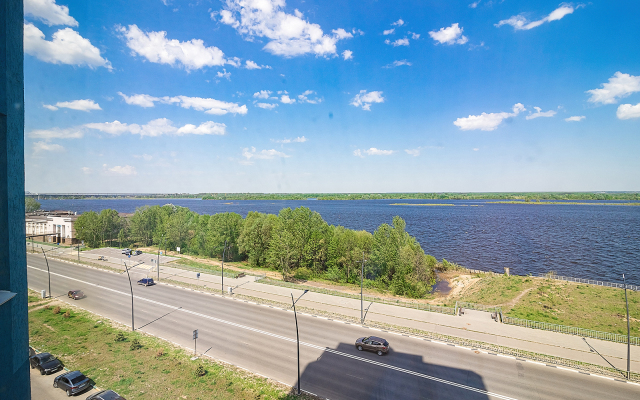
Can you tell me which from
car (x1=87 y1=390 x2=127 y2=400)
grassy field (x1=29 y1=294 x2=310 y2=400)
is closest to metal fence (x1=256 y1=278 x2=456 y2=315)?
grassy field (x1=29 y1=294 x2=310 y2=400)

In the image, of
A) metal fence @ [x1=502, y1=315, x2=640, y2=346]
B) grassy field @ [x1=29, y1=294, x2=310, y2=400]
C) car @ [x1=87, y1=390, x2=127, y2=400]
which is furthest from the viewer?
metal fence @ [x1=502, y1=315, x2=640, y2=346]

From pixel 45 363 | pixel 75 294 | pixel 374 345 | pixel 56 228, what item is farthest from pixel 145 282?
pixel 56 228

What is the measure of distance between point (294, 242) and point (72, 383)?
115 feet

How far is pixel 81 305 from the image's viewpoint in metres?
32.4

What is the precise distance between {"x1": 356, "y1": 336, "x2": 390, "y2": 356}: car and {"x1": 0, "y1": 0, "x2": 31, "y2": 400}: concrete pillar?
803 inches

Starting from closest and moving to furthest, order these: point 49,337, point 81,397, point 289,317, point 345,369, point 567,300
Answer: point 81,397, point 345,369, point 49,337, point 289,317, point 567,300

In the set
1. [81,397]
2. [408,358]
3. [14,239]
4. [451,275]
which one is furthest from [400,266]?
[14,239]

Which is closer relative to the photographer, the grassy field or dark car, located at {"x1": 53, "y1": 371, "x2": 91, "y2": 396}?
dark car, located at {"x1": 53, "y1": 371, "x2": 91, "y2": 396}

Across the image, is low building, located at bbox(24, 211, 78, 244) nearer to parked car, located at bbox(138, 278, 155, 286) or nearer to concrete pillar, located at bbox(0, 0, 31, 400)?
parked car, located at bbox(138, 278, 155, 286)

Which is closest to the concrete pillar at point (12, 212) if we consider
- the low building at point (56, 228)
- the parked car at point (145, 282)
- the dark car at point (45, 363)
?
the dark car at point (45, 363)

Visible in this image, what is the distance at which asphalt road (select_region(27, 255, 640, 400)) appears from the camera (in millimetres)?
17703

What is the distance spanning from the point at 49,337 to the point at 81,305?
8.97m

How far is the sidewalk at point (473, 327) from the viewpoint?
22141mm

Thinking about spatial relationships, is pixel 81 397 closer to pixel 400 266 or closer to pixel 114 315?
pixel 114 315
